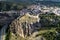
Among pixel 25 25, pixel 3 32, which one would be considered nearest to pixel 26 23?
pixel 25 25

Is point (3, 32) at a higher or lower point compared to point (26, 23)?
lower

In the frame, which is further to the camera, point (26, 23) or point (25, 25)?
point (26, 23)

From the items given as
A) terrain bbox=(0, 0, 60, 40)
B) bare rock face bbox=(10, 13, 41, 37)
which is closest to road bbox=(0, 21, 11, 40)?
terrain bbox=(0, 0, 60, 40)

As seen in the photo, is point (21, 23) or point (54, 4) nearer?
point (21, 23)

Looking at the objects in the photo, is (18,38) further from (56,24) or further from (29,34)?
(56,24)

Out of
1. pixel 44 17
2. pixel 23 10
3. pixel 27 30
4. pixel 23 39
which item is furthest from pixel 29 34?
pixel 23 10

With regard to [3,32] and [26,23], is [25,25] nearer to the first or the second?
[26,23]

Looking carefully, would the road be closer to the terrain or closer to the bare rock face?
the terrain

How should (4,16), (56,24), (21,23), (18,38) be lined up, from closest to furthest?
1. (18,38)
2. (21,23)
3. (56,24)
4. (4,16)
